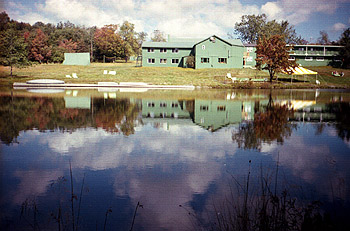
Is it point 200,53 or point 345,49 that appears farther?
point 345,49

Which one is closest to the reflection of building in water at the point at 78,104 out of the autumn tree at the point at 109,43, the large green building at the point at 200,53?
the large green building at the point at 200,53

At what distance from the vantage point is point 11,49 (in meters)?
50.0

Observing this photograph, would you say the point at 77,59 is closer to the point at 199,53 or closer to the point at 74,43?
the point at 74,43

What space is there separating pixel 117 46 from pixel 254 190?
8944 cm

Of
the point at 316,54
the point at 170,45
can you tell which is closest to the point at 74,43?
the point at 170,45

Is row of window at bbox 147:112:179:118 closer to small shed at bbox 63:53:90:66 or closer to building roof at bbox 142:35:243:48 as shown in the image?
building roof at bbox 142:35:243:48

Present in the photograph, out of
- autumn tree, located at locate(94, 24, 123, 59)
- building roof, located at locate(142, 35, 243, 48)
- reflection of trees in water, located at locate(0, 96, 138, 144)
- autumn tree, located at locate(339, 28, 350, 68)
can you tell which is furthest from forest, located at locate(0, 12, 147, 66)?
autumn tree, located at locate(339, 28, 350, 68)

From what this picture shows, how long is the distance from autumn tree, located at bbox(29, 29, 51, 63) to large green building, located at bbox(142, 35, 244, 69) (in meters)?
29.3

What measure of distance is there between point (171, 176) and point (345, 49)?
8659 cm

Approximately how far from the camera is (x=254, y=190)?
6445mm

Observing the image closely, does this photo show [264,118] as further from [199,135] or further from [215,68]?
[215,68]

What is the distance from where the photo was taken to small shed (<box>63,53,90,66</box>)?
249 ft

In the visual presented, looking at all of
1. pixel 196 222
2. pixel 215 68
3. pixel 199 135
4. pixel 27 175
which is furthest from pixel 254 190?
pixel 215 68

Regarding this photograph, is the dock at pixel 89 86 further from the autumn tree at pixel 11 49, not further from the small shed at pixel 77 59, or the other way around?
the small shed at pixel 77 59
